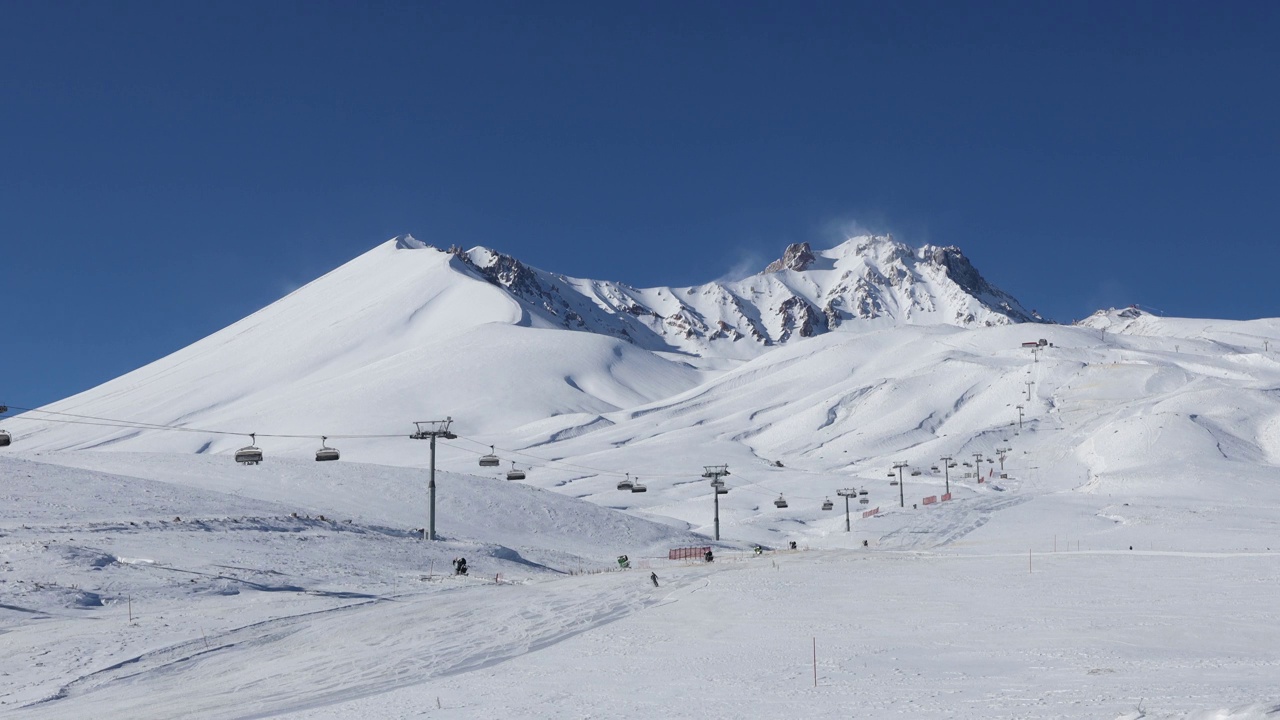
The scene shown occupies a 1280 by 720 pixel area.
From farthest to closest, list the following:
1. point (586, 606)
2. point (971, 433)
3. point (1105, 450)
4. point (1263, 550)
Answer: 1. point (971, 433)
2. point (1105, 450)
3. point (1263, 550)
4. point (586, 606)

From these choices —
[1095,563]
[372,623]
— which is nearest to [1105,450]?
[1095,563]

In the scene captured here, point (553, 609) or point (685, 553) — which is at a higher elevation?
point (685, 553)

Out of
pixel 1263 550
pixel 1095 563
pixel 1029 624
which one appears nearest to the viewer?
pixel 1029 624

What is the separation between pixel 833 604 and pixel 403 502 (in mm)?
46862

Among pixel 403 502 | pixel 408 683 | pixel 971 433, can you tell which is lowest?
pixel 408 683

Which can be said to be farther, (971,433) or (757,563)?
(971,433)

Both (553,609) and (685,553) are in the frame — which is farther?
(685,553)

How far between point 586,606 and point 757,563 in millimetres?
23650

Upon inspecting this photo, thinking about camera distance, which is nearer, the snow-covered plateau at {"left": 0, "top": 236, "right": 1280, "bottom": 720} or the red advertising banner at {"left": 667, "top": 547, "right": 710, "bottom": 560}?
the snow-covered plateau at {"left": 0, "top": 236, "right": 1280, "bottom": 720}

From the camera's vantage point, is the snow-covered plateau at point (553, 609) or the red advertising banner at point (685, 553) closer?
the snow-covered plateau at point (553, 609)

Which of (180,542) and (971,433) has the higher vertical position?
(971,433)

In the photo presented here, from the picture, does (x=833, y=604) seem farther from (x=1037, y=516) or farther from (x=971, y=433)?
(x=971, y=433)

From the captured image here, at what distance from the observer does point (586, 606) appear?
34.5 metres

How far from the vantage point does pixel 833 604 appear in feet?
115
